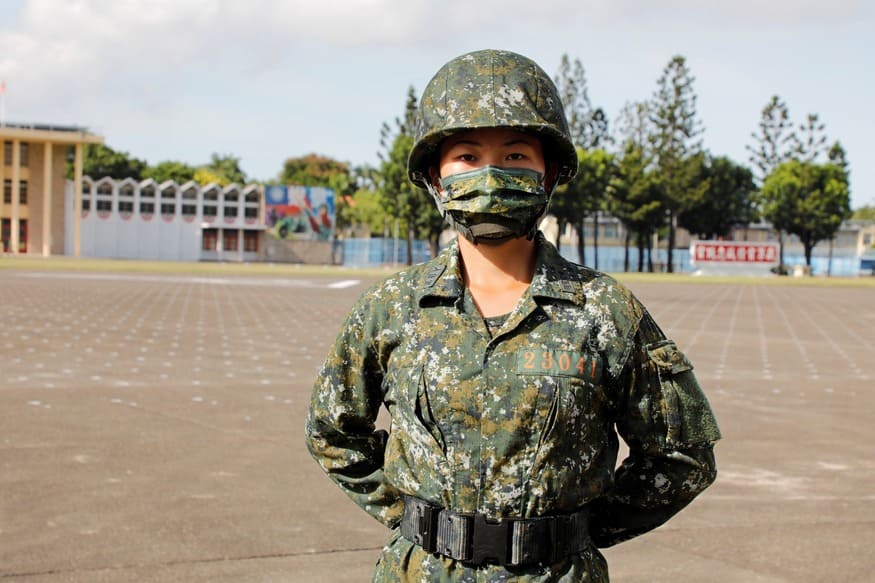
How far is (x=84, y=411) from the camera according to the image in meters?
8.52

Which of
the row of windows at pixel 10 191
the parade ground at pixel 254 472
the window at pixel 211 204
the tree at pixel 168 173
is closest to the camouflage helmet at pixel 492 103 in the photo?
the parade ground at pixel 254 472

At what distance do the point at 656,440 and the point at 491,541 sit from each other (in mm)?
413

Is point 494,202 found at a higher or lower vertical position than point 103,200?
lower

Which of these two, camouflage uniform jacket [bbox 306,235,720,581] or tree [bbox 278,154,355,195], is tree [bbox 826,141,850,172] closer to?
tree [bbox 278,154,355,195]

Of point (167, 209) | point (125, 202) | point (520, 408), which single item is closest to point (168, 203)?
point (167, 209)

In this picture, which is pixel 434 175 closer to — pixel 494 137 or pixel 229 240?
pixel 494 137

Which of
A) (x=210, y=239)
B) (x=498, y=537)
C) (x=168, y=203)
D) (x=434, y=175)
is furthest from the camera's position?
(x=210, y=239)

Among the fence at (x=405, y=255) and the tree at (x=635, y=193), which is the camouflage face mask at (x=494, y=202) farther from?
the fence at (x=405, y=255)

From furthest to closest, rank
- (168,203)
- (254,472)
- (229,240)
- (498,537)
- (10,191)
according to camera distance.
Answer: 1. (229,240)
2. (168,203)
3. (10,191)
4. (254,472)
5. (498,537)

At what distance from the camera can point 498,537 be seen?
200cm

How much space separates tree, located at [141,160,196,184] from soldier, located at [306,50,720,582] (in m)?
95.3

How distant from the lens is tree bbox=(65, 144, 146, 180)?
93250 millimetres

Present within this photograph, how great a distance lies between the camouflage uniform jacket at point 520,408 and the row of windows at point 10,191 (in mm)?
83181

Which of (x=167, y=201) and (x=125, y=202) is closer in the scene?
(x=125, y=202)
